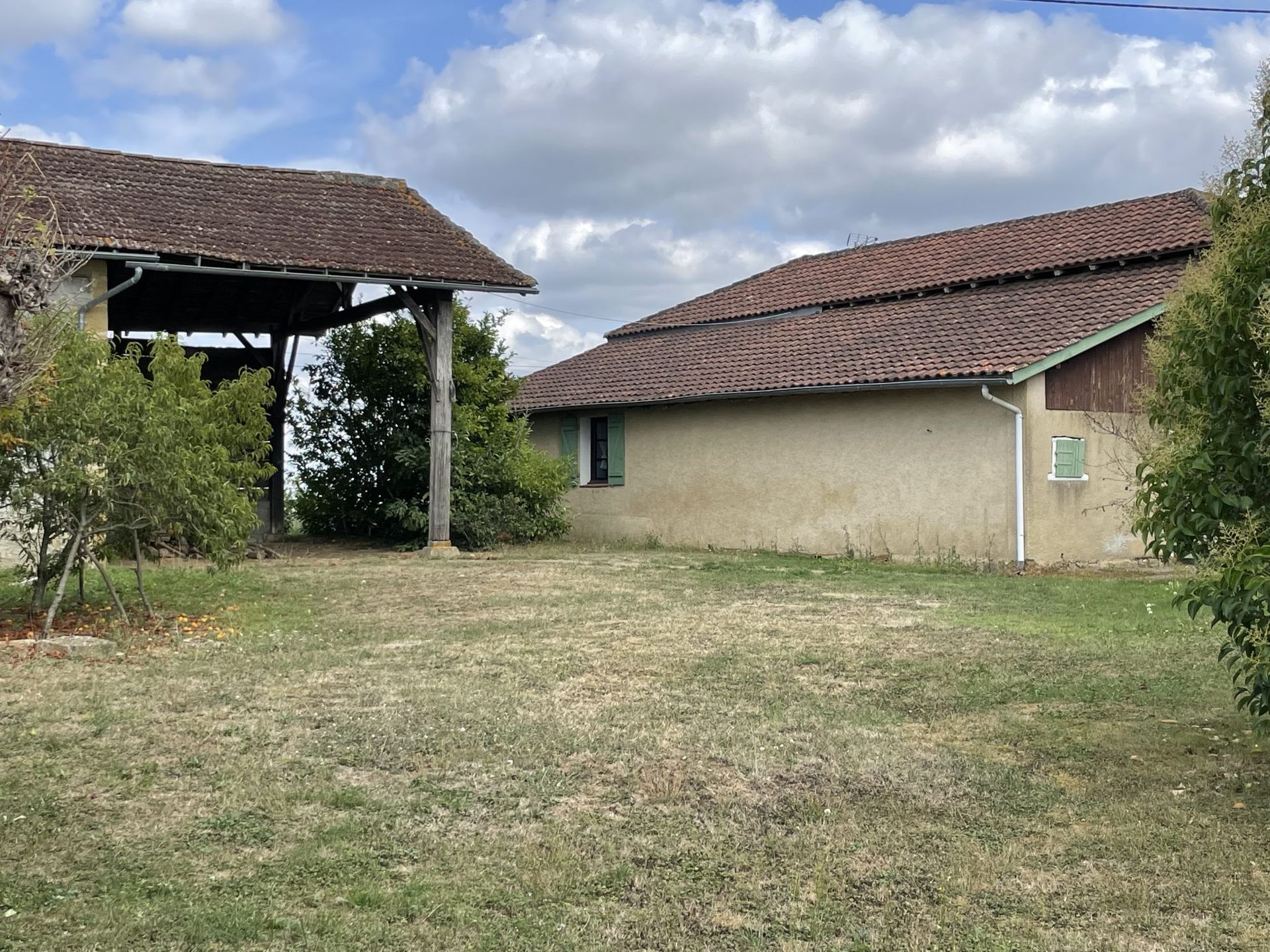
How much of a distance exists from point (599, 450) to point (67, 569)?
1491 cm

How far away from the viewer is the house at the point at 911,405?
17.4 m

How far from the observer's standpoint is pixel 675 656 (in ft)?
31.7

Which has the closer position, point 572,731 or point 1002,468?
point 572,731

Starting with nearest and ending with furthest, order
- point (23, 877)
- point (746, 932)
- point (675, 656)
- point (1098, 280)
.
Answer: point (746, 932) → point (23, 877) → point (675, 656) → point (1098, 280)

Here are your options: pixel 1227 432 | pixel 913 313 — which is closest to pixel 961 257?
pixel 913 313

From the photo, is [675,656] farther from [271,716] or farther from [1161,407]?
[1161,407]

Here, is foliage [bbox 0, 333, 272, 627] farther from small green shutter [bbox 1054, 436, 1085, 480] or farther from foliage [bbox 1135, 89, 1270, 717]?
small green shutter [bbox 1054, 436, 1085, 480]

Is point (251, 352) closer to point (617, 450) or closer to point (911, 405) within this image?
point (617, 450)

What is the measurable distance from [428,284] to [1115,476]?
10328 millimetres

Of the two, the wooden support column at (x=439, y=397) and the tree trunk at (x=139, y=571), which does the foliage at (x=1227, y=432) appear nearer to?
the tree trunk at (x=139, y=571)

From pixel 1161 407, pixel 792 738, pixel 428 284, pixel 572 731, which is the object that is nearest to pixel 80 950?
pixel 572 731

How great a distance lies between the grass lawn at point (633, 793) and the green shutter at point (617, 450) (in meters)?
12.7

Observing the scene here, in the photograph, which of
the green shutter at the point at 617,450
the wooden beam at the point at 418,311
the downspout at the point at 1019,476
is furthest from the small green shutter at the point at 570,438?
the downspout at the point at 1019,476

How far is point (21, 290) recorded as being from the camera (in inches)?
181
